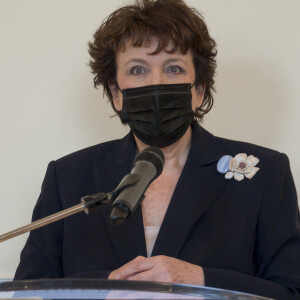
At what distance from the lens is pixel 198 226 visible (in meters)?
1.73

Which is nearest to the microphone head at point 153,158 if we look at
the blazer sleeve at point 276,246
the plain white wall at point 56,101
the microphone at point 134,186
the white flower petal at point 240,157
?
the microphone at point 134,186

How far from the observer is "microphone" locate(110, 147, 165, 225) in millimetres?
954

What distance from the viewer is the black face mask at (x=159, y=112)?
1.71 meters

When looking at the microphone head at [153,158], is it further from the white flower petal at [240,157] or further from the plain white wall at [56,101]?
the plain white wall at [56,101]

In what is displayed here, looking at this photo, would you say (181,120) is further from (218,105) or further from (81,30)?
(81,30)

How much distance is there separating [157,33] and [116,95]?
292 mm

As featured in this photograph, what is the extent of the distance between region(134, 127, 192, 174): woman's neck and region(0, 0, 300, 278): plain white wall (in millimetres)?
423

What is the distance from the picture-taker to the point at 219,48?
2246mm

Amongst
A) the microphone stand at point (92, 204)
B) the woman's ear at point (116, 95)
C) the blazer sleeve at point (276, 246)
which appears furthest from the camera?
the woman's ear at point (116, 95)

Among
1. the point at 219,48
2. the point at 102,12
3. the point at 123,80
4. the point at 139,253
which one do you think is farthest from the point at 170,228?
the point at 102,12

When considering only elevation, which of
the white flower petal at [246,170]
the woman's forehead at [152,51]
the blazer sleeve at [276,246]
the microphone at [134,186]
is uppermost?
the woman's forehead at [152,51]

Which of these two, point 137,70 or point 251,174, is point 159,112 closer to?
Result: point 137,70

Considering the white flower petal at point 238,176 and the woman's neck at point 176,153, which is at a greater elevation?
the woman's neck at point 176,153

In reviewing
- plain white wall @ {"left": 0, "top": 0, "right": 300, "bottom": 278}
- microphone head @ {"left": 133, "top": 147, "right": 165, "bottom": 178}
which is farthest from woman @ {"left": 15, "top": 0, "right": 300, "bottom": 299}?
microphone head @ {"left": 133, "top": 147, "right": 165, "bottom": 178}
